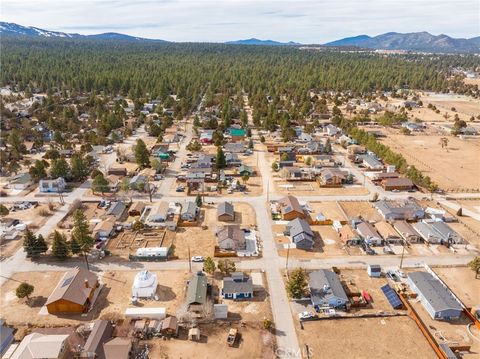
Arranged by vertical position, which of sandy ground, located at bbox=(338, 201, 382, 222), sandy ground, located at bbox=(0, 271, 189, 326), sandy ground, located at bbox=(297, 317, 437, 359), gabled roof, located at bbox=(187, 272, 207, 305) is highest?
gabled roof, located at bbox=(187, 272, 207, 305)

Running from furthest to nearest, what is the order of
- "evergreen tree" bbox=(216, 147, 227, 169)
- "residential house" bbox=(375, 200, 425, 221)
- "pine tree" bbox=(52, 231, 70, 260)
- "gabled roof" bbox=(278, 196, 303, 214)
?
"evergreen tree" bbox=(216, 147, 227, 169) → "residential house" bbox=(375, 200, 425, 221) → "gabled roof" bbox=(278, 196, 303, 214) → "pine tree" bbox=(52, 231, 70, 260)

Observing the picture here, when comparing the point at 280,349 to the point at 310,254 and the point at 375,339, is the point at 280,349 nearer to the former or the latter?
the point at 375,339

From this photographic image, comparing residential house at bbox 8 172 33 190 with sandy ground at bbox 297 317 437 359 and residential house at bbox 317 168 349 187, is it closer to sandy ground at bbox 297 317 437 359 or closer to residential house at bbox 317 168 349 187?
residential house at bbox 317 168 349 187

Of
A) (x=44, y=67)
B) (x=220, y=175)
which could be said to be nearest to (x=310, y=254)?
(x=220, y=175)

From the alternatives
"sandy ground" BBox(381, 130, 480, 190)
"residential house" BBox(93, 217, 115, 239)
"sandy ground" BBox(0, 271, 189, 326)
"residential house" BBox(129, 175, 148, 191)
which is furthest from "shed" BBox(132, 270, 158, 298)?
→ "sandy ground" BBox(381, 130, 480, 190)

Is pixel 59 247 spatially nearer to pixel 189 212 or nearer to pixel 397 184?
pixel 189 212

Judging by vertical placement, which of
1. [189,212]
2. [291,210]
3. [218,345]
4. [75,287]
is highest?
[291,210]

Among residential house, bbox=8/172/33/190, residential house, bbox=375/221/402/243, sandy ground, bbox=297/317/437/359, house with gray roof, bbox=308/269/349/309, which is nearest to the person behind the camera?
sandy ground, bbox=297/317/437/359

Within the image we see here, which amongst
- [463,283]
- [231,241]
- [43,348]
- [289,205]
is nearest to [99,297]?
[43,348]
